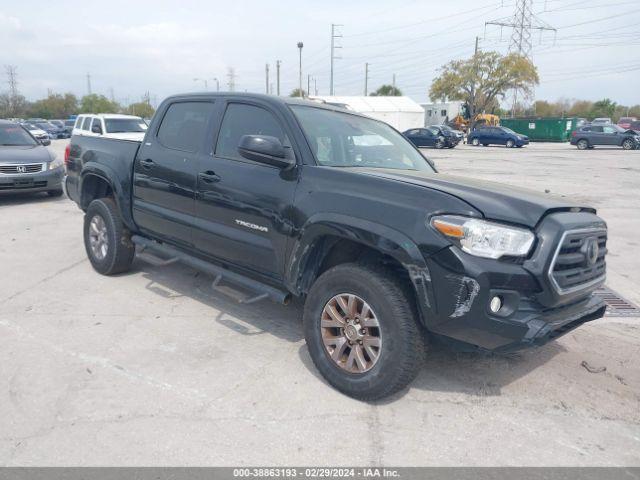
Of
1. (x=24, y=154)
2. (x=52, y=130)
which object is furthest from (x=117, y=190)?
(x=52, y=130)

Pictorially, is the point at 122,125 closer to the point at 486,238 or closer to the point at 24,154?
the point at 24,154

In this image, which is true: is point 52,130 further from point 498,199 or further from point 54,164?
point 498,199

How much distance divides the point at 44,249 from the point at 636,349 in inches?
269

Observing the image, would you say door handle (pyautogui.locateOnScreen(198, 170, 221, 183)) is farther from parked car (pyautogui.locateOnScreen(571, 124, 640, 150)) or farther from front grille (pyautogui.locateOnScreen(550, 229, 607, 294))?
parked car (pyautogui.locateOnScreen(571, 124, 640, 150))

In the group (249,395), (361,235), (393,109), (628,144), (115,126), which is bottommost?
(249,395)

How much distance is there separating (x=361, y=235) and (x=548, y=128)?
49.4 metres

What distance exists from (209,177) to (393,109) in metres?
47.9

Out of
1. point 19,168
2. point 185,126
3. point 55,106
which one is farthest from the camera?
point 55,106

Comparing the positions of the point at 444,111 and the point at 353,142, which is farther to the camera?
the point at 444,111

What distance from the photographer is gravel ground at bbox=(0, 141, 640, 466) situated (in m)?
2.88

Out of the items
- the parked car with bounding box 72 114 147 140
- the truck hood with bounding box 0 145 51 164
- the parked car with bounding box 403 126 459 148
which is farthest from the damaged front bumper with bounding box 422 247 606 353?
the parked car with bounding box 403 126 459 148

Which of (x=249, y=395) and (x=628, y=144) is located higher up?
(x=628, y=144)

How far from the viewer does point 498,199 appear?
10.5 feet

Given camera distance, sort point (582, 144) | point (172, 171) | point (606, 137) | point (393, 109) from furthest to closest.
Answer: point (393, 109), point (582, 144), point (606, 137), point (172, 171)
